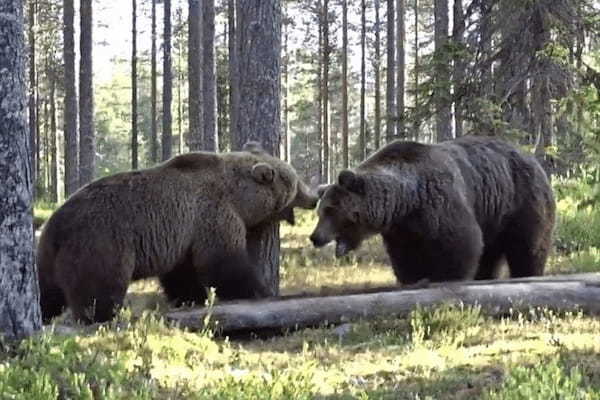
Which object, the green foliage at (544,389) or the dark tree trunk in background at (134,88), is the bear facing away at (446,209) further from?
the dark tree trunk in background at (134,88)

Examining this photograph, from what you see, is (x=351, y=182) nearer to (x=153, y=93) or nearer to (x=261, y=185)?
(x=261, y=185)

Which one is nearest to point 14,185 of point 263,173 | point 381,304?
point 381,304

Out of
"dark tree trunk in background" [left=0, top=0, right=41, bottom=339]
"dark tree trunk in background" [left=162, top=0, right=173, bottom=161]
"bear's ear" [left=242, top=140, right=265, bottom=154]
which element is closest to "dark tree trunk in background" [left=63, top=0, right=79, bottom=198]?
"dark tree trunk in background" [left=162, top=0, right=173, bottom=161]

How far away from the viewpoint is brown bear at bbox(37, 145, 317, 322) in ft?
24.8

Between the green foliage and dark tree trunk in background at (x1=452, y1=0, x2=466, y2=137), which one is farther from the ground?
dark tree trunk in background at (x1=452, y1=0, x2=466, y2=137)

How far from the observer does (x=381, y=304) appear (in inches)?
302

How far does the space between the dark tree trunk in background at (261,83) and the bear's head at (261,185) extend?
287 mm

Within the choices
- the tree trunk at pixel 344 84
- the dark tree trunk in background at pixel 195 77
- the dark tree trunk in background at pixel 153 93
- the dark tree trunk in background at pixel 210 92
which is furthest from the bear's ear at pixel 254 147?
the dark tree trunk in background at pixel 153 93

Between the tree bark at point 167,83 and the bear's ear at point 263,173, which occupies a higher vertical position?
the tree bark at point 167,83

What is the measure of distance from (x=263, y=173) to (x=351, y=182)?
3.41 feet

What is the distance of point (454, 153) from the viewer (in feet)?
33.4

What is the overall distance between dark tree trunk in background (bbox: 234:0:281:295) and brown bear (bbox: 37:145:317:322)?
0.26 meters

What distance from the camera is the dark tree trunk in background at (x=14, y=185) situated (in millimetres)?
5594

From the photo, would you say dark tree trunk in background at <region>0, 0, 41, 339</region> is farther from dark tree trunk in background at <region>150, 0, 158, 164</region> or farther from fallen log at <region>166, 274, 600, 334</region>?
dark tree trunk in background at <region>150, 0, 158, 164</region>
